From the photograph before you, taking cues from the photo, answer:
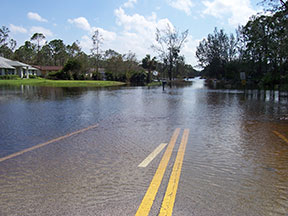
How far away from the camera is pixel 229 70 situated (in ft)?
262

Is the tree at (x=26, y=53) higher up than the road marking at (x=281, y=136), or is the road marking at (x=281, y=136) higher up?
the tree at (x=26, y=53)

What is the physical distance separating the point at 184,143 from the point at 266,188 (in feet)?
10.1

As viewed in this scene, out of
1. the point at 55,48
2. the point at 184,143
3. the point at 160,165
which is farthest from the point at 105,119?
the point at 55,48

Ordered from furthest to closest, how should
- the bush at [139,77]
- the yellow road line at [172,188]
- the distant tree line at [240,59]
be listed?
the bush at [139,77]
the distant tree line at [240,59]
the yellow road line at [172,188]

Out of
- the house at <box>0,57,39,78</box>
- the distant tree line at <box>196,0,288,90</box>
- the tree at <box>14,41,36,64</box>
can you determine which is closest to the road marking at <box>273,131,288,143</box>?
the distant tree line at <box>196,0,288,90</box>

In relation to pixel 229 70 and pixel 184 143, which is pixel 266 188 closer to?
pixel 184 143

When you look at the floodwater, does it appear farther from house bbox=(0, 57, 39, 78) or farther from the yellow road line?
house bbox=(0, 57, 39, 78)

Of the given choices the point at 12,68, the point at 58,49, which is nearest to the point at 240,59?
the point at 12,68

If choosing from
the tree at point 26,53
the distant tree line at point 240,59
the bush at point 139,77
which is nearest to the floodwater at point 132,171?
the distant tree line at point 240,59

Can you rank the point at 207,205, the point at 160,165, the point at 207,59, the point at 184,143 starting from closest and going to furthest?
the point at 207,205 < the point at 160,165 < the point at 184,143 < the point at 207,59

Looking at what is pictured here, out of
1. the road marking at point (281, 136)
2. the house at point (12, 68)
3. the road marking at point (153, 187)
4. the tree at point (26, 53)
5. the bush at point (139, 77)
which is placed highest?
the tree at point (26, 53)

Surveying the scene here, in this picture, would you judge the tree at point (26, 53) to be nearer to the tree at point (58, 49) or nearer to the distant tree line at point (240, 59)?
the tree at point (58, 49)

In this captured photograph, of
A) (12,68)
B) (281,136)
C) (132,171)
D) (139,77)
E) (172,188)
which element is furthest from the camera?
(139,77)

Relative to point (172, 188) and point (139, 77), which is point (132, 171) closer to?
point (172, 188)
